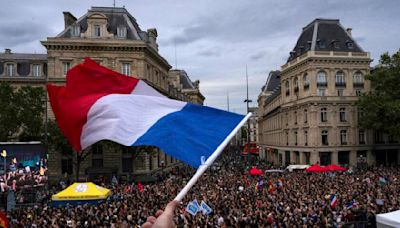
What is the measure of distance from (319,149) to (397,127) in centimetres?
1248

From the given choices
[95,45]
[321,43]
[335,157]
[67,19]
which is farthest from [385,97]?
[67,19]

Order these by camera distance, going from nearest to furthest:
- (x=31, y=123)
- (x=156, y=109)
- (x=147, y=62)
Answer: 1. (x=156, y=109)
2. (x=31, y=123)
3. (x=147, y=62)

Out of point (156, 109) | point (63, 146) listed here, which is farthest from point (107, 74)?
point (63, 146)

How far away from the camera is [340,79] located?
6041 centimetres

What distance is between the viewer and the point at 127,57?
4991 cm

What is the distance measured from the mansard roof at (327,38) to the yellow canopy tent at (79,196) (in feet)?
151

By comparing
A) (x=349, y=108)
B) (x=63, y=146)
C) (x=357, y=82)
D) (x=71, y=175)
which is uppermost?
(x=357, y=82)

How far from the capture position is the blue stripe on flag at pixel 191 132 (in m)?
6.01

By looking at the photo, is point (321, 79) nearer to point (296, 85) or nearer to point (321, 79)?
point (321, 79)

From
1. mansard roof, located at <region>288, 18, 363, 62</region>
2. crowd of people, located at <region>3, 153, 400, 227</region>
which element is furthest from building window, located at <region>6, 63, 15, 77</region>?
mansard roof, located at <region>288, 18, 363, 62</region>

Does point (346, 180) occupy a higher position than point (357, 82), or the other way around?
point (357, 82)

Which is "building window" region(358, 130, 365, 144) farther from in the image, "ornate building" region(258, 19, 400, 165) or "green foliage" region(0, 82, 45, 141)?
"green foliage" region(0, 82, 45, 141)

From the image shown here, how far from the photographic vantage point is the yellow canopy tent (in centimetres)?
2356

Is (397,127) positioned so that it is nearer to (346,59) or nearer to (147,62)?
(346,59)
